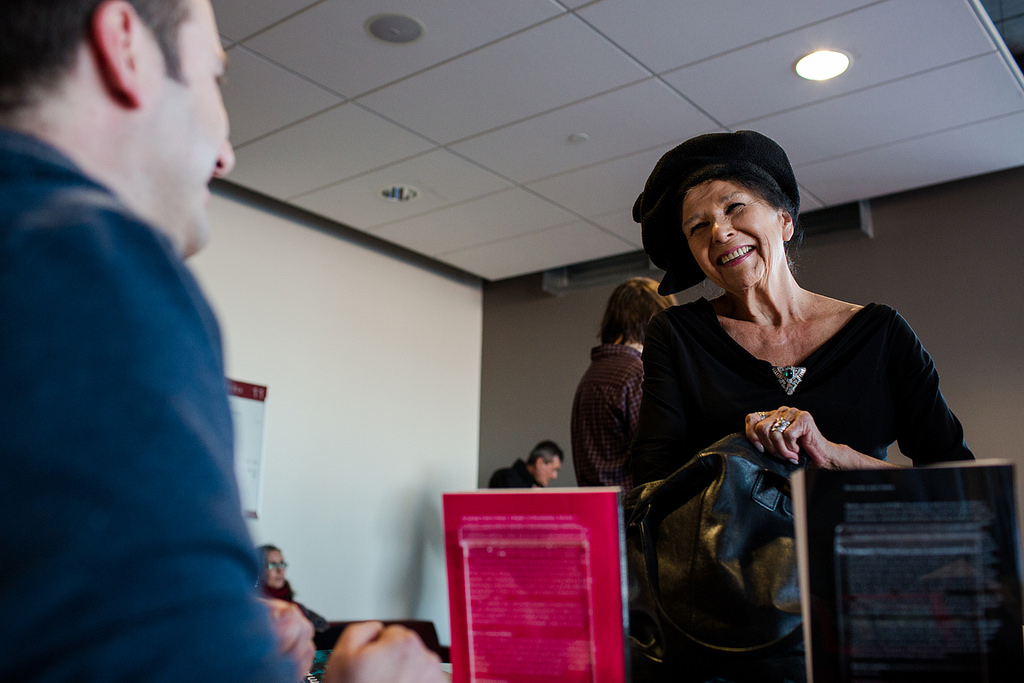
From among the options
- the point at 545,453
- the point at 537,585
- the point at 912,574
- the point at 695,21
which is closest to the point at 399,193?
the point at 545,453

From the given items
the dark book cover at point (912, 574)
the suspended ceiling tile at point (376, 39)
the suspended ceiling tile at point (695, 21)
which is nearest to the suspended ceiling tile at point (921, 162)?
the suspended ceiling tile at point (695, 21)

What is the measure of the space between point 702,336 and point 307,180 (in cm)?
A: 367

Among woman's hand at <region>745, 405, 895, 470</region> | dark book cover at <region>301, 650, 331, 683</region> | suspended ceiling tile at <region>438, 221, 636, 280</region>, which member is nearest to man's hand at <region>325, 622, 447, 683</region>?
dark book cover at <region>301, 650, 331, 683</region>

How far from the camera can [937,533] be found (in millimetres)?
586

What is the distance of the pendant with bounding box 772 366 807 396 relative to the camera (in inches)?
51.0

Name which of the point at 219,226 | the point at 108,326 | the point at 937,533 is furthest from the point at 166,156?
the point at 219,226

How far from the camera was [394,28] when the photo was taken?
323 centimetres

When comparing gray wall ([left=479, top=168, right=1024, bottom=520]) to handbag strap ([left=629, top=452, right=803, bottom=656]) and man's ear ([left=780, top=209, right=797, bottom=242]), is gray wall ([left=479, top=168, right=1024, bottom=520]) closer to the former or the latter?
man's ear ([left=780, top=209, right=797, bottom=242])

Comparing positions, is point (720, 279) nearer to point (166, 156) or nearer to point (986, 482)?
point (986, 482)

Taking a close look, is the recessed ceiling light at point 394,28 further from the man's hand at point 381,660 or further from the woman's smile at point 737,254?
the man's hand at point 381,660

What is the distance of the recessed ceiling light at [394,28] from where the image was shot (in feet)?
10.4

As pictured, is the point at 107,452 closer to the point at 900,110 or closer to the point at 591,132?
Answer: the point at 591,132

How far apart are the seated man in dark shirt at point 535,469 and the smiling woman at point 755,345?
411cm

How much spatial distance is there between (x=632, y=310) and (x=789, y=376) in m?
1.19
